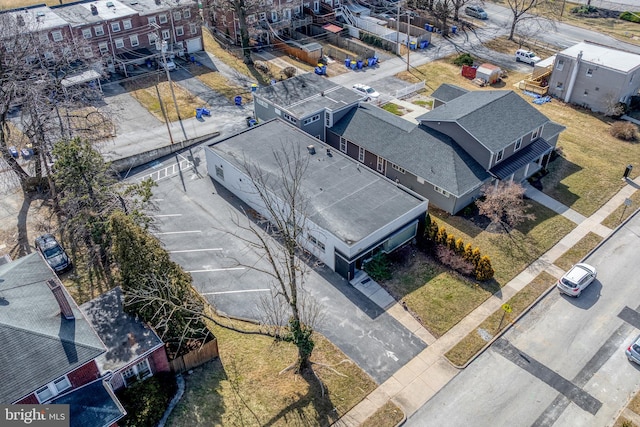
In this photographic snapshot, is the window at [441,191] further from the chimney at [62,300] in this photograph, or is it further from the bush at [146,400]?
the chimney at [62,300]

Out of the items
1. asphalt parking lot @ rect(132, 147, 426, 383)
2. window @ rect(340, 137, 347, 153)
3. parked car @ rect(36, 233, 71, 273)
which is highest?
window @ rect(340, 137, 347, 153)

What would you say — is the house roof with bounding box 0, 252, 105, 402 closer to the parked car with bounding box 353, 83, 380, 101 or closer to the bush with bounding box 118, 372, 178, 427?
the bush with bounding box 118, 372, 178, 427

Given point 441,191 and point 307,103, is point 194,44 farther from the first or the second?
point 441,191

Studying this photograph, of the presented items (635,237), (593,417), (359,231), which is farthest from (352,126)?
(593,417)

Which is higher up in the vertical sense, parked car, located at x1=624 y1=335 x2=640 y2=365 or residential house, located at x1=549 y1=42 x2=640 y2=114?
residential house, located at x1=549 y1=42 x2=640 y2=114

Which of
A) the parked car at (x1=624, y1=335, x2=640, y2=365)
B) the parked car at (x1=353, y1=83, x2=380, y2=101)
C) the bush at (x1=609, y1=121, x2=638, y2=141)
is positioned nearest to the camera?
the parked car at (x1=624, y1=335, x2=640, y2=365)

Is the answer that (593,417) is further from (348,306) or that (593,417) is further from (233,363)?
(233,363)

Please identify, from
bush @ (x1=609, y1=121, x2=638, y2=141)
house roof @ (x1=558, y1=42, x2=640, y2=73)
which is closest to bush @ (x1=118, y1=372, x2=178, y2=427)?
bush @ (x1=609, y1=121, x2=638, y2=141)
